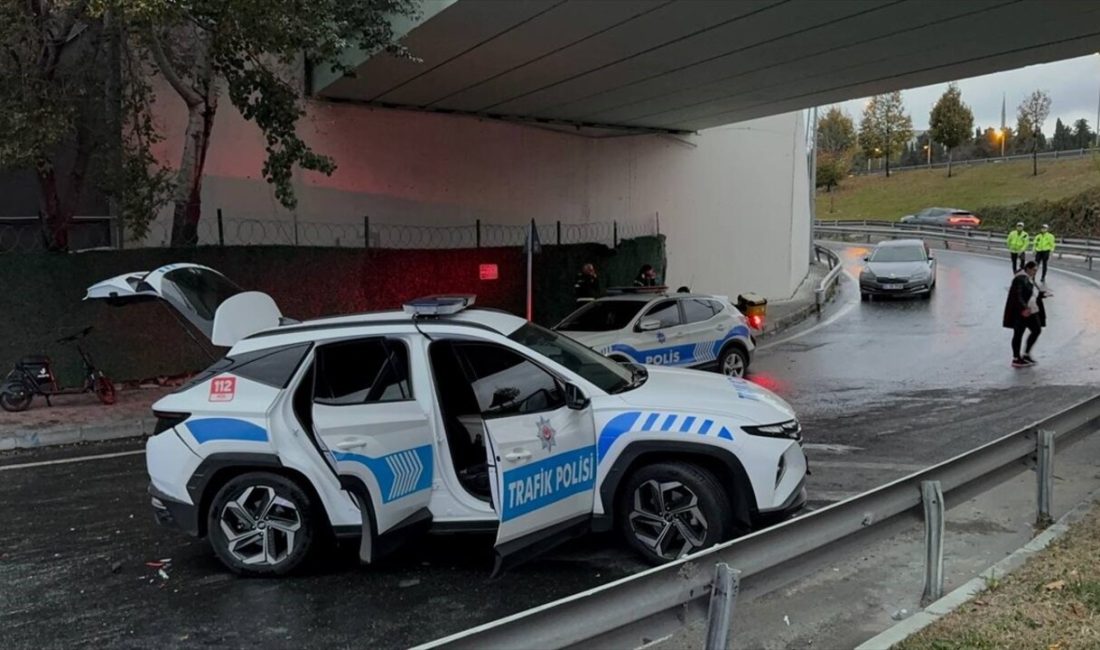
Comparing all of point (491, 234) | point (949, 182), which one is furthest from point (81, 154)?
point (949, 182)

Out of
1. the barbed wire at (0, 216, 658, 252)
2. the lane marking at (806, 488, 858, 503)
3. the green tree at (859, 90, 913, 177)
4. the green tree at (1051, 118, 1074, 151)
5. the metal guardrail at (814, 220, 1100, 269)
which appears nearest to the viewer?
the lane marking at (806, 488, 858, 503)

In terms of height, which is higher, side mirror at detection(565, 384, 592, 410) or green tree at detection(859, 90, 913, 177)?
green tree at detection(859, 90, 913, 177)

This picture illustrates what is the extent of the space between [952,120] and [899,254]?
59.4 metres

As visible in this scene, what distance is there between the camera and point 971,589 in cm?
441

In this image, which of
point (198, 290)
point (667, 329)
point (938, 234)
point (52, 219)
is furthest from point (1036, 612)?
point (938, 234)

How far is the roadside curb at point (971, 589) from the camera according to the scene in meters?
3.87

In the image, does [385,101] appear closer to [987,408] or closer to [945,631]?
[987,408]

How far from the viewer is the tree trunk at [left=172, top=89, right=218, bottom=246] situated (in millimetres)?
12430

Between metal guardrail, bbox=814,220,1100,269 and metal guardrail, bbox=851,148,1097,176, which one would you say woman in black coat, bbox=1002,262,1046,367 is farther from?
metal guardrail, bbox=851,148,1097,176

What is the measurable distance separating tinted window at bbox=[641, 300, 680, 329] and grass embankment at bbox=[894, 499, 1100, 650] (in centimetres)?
673

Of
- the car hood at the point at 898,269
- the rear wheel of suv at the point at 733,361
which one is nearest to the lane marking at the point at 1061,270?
the car hood at the point at 898,269

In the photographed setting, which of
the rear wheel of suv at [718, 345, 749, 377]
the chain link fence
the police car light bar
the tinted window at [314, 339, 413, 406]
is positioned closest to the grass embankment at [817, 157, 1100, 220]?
the chain link fence

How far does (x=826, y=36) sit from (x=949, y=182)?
70.2 metres

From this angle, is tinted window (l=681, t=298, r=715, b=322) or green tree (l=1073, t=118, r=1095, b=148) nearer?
tinted window (l=681, t=298, r=715, b=322)
